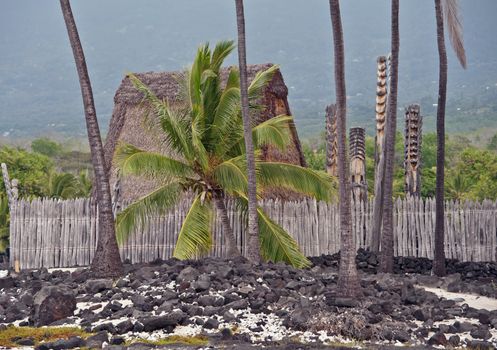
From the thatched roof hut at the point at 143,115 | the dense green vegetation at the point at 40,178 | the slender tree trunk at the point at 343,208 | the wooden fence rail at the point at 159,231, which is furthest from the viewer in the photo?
the dense green vegetation at the point at 40,178

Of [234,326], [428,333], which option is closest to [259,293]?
[234,326]

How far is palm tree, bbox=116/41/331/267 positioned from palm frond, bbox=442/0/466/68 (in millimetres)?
3529

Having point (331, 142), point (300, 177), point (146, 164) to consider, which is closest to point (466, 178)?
point (331, 142)

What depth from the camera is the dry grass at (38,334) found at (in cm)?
1045

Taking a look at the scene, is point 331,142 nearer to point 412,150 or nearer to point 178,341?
point 412,150

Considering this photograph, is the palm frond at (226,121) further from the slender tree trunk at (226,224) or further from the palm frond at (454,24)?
the palm frond at (454,24)

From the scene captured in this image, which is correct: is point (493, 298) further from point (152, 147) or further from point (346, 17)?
point (346, 17)

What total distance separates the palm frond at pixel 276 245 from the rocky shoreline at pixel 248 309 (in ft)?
6.39

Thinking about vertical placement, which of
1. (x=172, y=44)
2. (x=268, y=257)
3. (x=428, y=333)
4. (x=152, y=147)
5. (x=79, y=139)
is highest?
(x=172, y=44)

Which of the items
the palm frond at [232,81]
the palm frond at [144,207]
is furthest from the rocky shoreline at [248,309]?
the palm frond at [232,81]

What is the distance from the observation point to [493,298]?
1380 cm

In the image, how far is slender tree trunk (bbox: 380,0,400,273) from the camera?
606 inches

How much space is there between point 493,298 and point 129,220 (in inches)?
274

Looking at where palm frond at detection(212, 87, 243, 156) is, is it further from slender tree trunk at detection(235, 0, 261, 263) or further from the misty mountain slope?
the misty mountain slope
